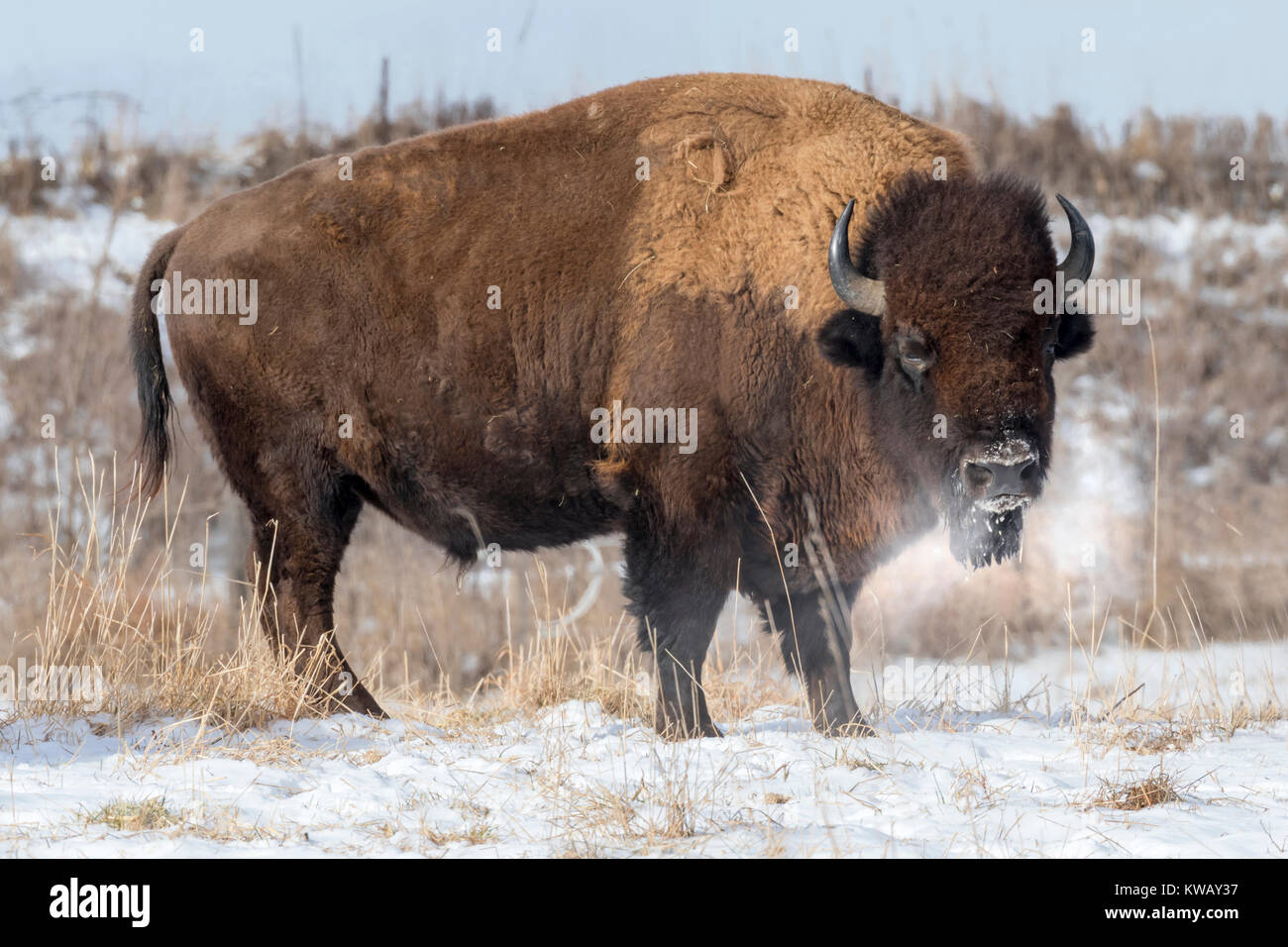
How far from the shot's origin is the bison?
16.4 ft

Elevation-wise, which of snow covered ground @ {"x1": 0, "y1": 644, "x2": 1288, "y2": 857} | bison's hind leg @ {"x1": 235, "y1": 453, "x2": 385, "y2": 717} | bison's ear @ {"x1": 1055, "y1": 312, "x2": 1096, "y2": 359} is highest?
bison's ear @ {"x1": 1055, "y1": 312, "x2": 1096, "y2": 359}

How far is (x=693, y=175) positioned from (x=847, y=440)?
1.35 metres

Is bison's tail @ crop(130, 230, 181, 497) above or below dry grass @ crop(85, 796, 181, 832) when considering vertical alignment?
above

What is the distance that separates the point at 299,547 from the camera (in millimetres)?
6027

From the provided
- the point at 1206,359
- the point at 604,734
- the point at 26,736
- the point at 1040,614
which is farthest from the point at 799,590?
the point at 1206,359

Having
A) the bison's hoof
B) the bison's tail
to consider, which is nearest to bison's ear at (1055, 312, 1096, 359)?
the bison's hoof

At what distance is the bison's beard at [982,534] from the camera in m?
4.91

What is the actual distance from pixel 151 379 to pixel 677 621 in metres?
3.05

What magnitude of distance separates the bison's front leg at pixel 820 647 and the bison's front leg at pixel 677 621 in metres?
0.39

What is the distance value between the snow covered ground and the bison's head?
985mm

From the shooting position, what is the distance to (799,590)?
17.6 feet

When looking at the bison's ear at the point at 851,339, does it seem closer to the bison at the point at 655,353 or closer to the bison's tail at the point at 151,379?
the bison at the point at 655,353

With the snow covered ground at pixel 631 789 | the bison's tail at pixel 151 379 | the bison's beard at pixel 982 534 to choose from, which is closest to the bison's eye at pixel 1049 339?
the bison's beard at pixel 982 534

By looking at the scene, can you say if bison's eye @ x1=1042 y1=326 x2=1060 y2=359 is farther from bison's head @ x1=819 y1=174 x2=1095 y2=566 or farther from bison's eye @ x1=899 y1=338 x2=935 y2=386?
bison's eye @ x1=899 y1=338 x2=935 y2=386
